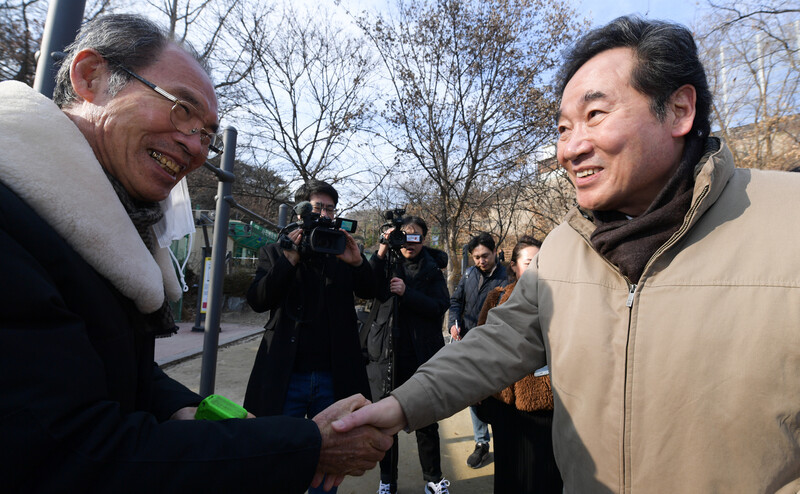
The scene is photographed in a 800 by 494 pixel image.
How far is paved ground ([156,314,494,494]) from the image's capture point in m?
3.57

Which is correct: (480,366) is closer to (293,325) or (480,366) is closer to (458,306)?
(293,325)

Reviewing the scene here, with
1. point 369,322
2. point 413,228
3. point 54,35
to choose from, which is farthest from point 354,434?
point 413,228

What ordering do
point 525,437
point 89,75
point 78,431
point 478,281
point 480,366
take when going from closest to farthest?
point 78,431
point 89,75
point 480,366
point 525,437
point 478,281

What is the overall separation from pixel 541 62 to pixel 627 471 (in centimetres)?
1116

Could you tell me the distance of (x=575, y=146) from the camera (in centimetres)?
152

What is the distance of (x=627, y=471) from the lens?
1250 mm

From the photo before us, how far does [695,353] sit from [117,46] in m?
1.96

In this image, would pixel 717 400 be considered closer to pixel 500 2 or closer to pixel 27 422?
pixel 27 422

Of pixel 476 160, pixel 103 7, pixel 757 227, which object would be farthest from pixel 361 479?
pixel 103 7

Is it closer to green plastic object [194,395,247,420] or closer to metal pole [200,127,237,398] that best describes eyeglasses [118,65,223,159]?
green plastic object [194,395,247,420]

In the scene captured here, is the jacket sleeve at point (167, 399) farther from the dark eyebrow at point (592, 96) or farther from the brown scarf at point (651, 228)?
the dark eyebrow at point (592, 96)

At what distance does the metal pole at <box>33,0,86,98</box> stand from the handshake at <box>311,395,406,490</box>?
158cm

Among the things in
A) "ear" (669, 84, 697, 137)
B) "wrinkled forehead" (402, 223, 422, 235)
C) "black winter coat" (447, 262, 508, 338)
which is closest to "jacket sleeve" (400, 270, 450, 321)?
"wrinkled forehead" (402, 223, 422, 235)

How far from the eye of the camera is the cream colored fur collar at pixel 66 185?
0.96 metres
